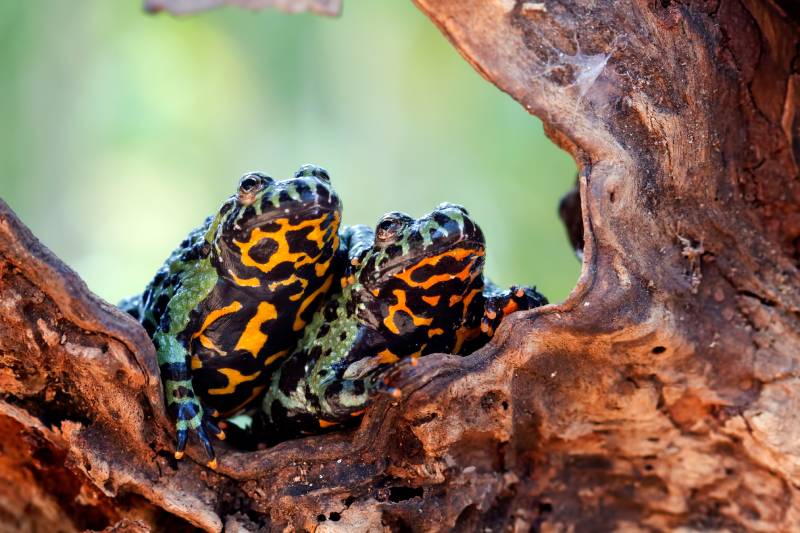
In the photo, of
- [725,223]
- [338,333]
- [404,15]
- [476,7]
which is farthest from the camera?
[404,15]

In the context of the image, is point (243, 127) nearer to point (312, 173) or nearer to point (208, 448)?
point (312, 173)

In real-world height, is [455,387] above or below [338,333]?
below

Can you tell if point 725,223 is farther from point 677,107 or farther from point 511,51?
point 511,51

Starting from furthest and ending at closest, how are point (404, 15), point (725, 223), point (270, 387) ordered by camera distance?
point (404, 15)
point (270, 387)
point (725, 223)

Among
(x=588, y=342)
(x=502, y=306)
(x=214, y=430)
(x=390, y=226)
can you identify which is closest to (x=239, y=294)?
(x=214, y=430)

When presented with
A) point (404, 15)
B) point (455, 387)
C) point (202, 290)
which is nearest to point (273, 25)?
point (404, 15)

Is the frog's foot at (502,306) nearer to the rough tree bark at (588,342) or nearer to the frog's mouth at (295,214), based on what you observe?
the rough tree bark at (588,342)

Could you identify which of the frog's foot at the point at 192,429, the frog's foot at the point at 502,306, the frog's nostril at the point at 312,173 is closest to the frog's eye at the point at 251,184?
the frog's nostril at the point at 312,173
